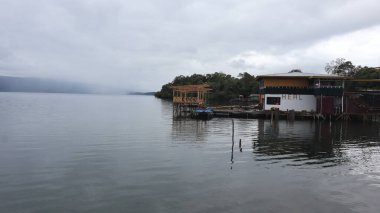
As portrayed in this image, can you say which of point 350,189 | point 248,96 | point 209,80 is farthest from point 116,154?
point 209,80

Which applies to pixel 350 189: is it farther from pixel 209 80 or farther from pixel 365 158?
pixel 209 80

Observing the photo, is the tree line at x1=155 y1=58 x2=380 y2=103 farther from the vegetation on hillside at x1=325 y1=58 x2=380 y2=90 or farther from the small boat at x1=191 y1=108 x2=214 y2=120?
the small boat at x1=191 y1=108 x2=214 y2=120

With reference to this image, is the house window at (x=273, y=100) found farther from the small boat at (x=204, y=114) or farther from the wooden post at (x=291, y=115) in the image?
the small boat at (x=204, y=114)

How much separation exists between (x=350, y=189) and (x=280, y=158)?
24.0 ft

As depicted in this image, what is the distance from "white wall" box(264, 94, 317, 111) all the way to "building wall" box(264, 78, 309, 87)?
179 centimetres

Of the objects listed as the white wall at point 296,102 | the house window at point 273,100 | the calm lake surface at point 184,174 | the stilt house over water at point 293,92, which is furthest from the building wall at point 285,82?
the calm lake surface at point 184,174

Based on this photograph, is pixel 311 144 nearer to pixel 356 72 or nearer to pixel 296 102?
pixel 296 102

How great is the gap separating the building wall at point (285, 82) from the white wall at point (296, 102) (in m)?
1.79

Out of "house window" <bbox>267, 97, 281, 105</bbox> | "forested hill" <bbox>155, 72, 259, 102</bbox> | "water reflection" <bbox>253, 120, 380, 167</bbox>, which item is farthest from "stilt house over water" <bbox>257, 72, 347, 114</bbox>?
"forested hill" <bbox>155, 72, 259, 102</bbox>

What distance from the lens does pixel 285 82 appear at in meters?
57.1

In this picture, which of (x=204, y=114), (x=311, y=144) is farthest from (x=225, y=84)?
(x=311, y=144)

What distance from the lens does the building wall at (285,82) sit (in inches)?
2247

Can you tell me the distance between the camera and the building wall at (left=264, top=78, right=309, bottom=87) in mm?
57062

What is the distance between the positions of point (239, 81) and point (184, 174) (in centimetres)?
11063
